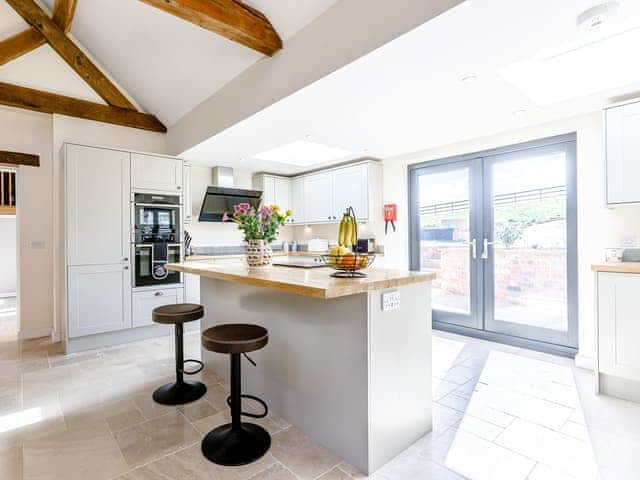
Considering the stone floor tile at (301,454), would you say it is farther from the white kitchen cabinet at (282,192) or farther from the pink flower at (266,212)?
the white kitchen cabinet at (282,192)

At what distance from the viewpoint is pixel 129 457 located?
6.20 ft

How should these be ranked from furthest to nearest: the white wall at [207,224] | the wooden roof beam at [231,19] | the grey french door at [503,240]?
the white wall at [207,224], the grey french door at [503,240], the wooden roof beam at [231,19]

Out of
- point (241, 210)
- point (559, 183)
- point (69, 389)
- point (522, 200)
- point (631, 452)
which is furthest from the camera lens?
point (522, 200)

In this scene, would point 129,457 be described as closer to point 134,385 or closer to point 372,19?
point 134,385

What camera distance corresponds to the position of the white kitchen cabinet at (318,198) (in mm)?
5355

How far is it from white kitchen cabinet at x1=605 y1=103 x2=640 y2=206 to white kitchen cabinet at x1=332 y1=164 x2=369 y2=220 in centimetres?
267

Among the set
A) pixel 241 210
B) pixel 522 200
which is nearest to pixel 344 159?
pixel 522 200

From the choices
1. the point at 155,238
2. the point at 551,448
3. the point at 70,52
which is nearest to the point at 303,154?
the point at 155,238

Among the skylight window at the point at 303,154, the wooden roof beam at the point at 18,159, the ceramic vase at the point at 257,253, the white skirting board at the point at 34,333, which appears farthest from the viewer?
the skylight window at the point at 303,154

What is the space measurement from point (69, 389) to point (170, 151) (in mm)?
3130

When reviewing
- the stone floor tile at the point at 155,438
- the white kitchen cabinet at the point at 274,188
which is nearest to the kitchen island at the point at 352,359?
the stone floor tile at the point at 155,438

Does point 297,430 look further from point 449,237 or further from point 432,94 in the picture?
point 449,237

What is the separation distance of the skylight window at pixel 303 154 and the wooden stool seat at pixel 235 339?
314 cm

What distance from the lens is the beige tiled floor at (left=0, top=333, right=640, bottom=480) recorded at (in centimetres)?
177
